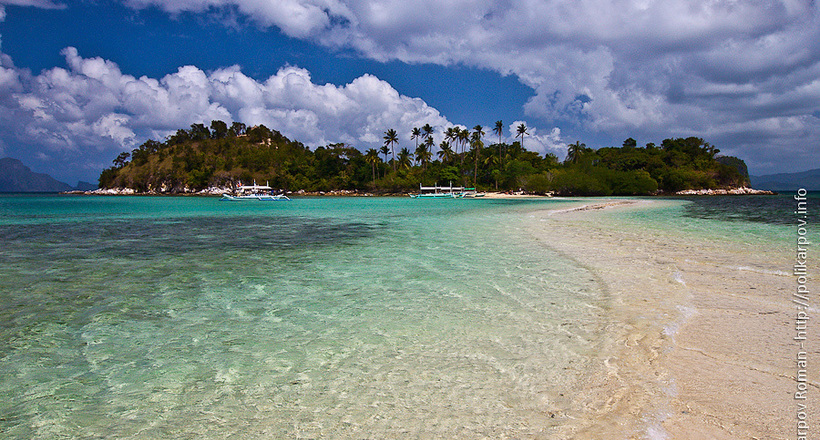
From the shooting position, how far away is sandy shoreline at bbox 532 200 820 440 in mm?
3279

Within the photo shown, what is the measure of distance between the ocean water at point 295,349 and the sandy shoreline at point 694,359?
331 mm

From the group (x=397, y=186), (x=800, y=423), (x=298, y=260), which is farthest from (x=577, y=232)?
(x=397, y=186)

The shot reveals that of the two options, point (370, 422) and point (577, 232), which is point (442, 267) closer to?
point (370, 422)

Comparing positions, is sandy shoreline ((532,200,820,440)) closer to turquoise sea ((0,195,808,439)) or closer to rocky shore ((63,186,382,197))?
turquoise sea ((0,195,808,439))

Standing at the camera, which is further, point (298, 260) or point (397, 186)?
point (397, 186)

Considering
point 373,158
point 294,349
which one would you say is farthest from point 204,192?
point 294,349

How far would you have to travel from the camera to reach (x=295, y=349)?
5133mm

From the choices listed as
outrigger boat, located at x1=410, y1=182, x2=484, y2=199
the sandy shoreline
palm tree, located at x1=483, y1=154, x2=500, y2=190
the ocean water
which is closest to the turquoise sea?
the ocean water

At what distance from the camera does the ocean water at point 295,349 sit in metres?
3.54

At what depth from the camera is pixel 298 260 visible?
11773 millimetres

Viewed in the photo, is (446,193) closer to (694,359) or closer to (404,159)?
(404,159)

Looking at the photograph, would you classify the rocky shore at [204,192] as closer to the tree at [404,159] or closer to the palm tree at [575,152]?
the tree at [404,159]

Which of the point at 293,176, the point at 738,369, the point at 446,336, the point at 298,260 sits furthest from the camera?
the point at 293,176

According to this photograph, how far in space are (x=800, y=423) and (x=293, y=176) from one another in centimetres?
15039
